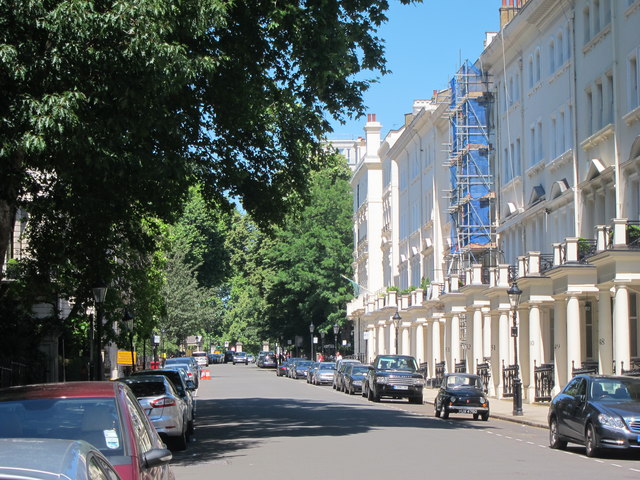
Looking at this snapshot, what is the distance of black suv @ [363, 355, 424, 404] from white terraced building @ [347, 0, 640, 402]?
11.8ft

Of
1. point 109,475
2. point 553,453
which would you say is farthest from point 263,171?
point 109,475

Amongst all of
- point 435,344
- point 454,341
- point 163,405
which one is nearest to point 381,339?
point 435,344

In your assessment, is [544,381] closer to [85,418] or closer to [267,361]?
[85,418]

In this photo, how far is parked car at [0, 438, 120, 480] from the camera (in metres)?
4.77

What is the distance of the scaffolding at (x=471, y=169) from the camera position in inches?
2250

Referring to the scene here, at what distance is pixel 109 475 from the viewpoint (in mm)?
5926

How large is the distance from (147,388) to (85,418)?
41.6ft

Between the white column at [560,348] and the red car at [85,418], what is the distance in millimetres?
30807

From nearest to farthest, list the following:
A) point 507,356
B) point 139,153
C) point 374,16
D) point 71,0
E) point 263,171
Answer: point 71,0
point 139,153
point 374,16
point 263,171
point 507,356

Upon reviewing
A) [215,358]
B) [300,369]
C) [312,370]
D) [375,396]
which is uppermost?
[312,370]

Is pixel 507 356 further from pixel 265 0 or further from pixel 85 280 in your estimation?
pixel 265 0

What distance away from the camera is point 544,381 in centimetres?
4119

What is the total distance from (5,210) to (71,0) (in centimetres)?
584

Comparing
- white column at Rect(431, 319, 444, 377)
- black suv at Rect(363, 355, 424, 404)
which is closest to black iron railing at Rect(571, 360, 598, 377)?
black suv at Rect(363, 355, 424, 404)
